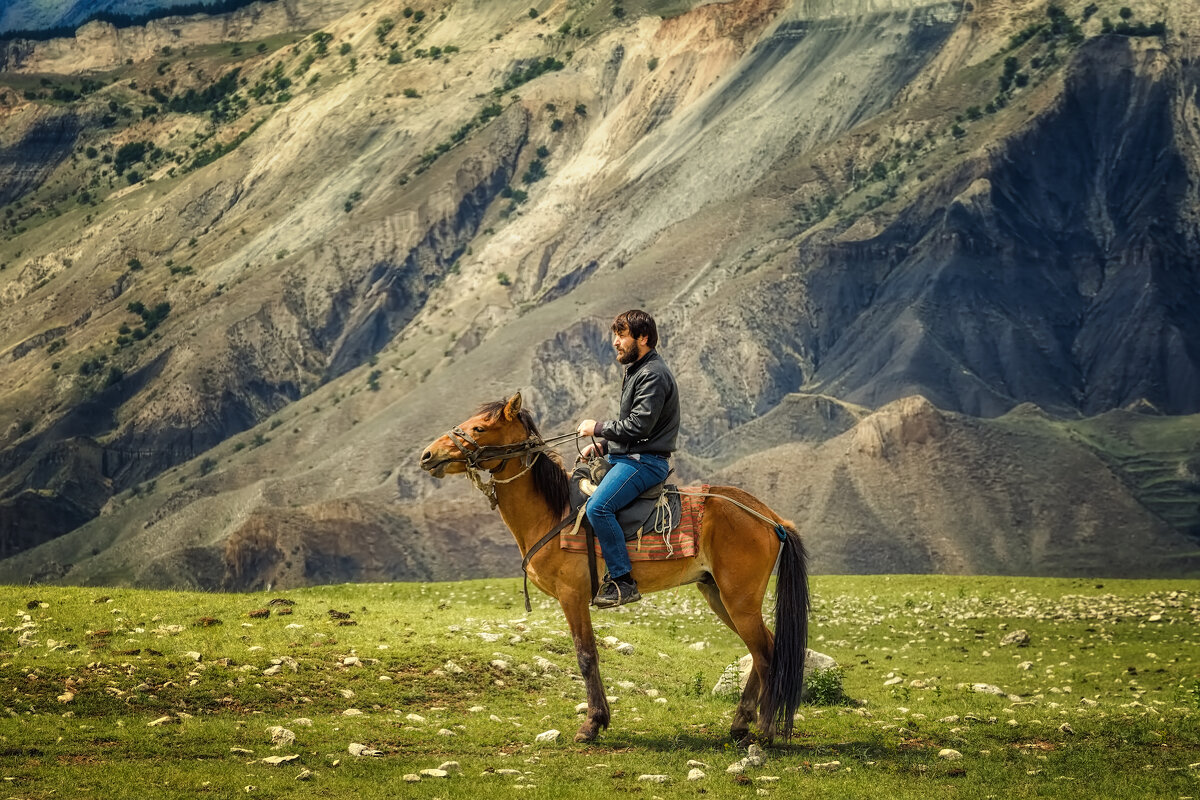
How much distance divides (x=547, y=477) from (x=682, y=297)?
295ft

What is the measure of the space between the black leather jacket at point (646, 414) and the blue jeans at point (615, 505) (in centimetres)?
30

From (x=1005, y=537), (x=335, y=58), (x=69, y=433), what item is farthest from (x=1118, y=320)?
(x=335, y=58)

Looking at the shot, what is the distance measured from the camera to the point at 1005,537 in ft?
249

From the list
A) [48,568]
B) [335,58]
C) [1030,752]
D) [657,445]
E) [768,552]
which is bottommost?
[48,568]

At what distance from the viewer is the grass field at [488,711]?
48.8 feet

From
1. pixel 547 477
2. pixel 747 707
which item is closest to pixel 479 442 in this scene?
pixel 547 477

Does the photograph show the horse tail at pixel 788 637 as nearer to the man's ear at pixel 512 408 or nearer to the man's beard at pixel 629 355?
the man's beard at pixel 629 355

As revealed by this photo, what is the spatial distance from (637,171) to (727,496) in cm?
11662

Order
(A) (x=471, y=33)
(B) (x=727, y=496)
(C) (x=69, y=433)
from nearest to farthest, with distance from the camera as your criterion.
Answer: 1. (B) (x=727, y=496)
2. (C) (x=69, y=433)
3. (A) (x=471, y=33)

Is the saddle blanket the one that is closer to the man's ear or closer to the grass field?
the man's ear

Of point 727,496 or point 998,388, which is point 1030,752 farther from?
point 998,388

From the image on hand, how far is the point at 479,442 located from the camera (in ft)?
57.7

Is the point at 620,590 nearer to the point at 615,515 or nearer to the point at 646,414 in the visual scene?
the point at 615,515

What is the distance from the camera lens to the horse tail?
1714 centimetres
